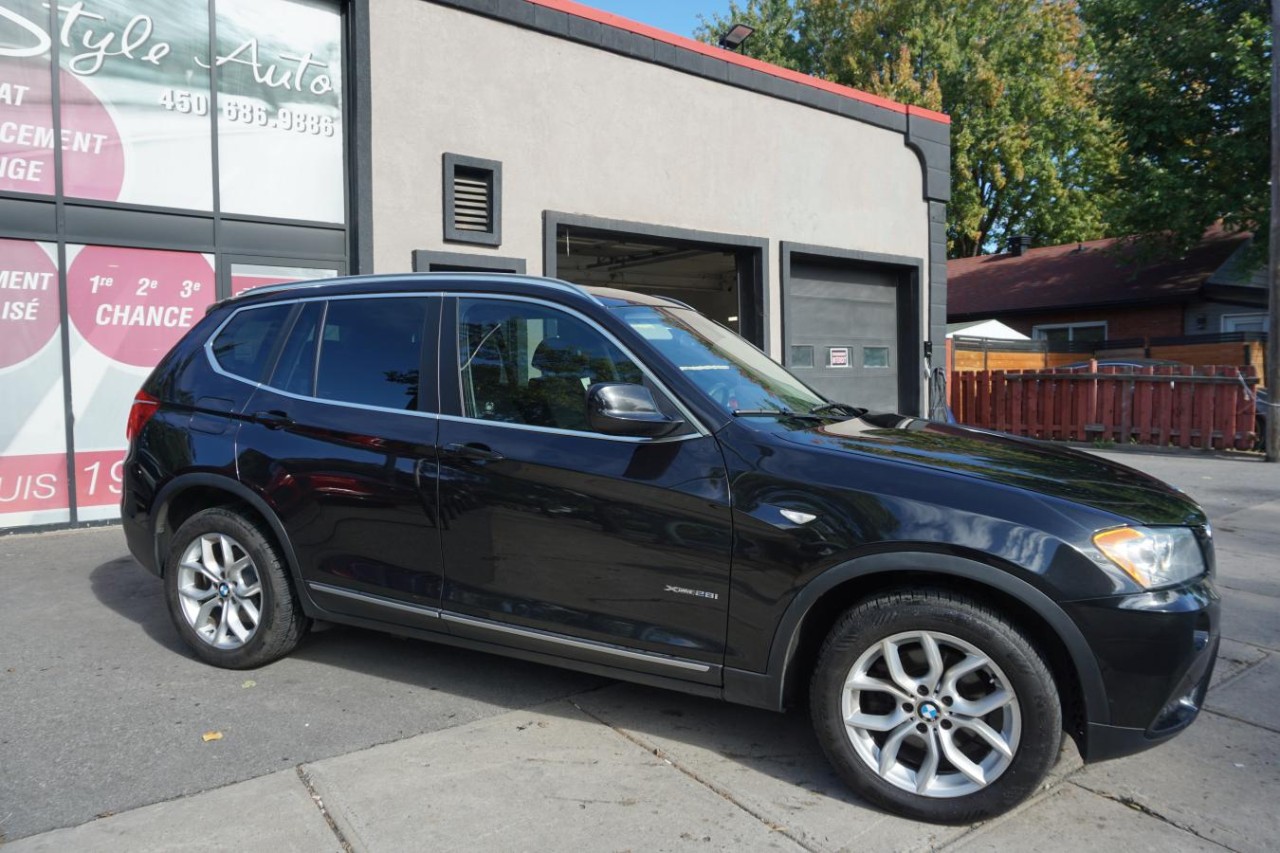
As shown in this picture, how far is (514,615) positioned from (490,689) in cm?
71

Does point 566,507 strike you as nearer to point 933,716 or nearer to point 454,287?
point 454,287

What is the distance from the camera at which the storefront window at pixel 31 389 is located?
7164 mm

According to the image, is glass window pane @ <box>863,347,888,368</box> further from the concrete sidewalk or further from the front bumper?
the front bumper

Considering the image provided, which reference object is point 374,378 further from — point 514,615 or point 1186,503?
point 1186,503

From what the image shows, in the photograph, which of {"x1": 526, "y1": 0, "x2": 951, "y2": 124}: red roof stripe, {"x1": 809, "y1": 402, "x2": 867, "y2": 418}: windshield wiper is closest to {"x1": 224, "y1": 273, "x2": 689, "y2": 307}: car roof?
{"x1": 809, "y1": 402, "x2": 867, "y2": 418}: windshield wiper

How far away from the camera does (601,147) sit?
33.4ft

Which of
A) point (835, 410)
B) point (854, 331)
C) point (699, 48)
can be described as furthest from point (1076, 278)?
point (835, 410)

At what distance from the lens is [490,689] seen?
4020 mm

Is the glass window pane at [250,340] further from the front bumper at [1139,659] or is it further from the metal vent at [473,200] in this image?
the metal vent at [473,200]

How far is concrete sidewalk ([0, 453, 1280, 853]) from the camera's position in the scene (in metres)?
2.79

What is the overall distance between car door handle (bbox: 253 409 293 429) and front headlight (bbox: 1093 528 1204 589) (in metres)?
3.29

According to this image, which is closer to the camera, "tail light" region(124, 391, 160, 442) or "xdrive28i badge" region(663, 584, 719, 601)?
"xdrive28i badge" region(663, 584, 719, 601)

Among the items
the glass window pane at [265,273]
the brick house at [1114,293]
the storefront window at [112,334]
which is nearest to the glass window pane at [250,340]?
the storefront window at [112,334]

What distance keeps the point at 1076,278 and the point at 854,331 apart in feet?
60.7
